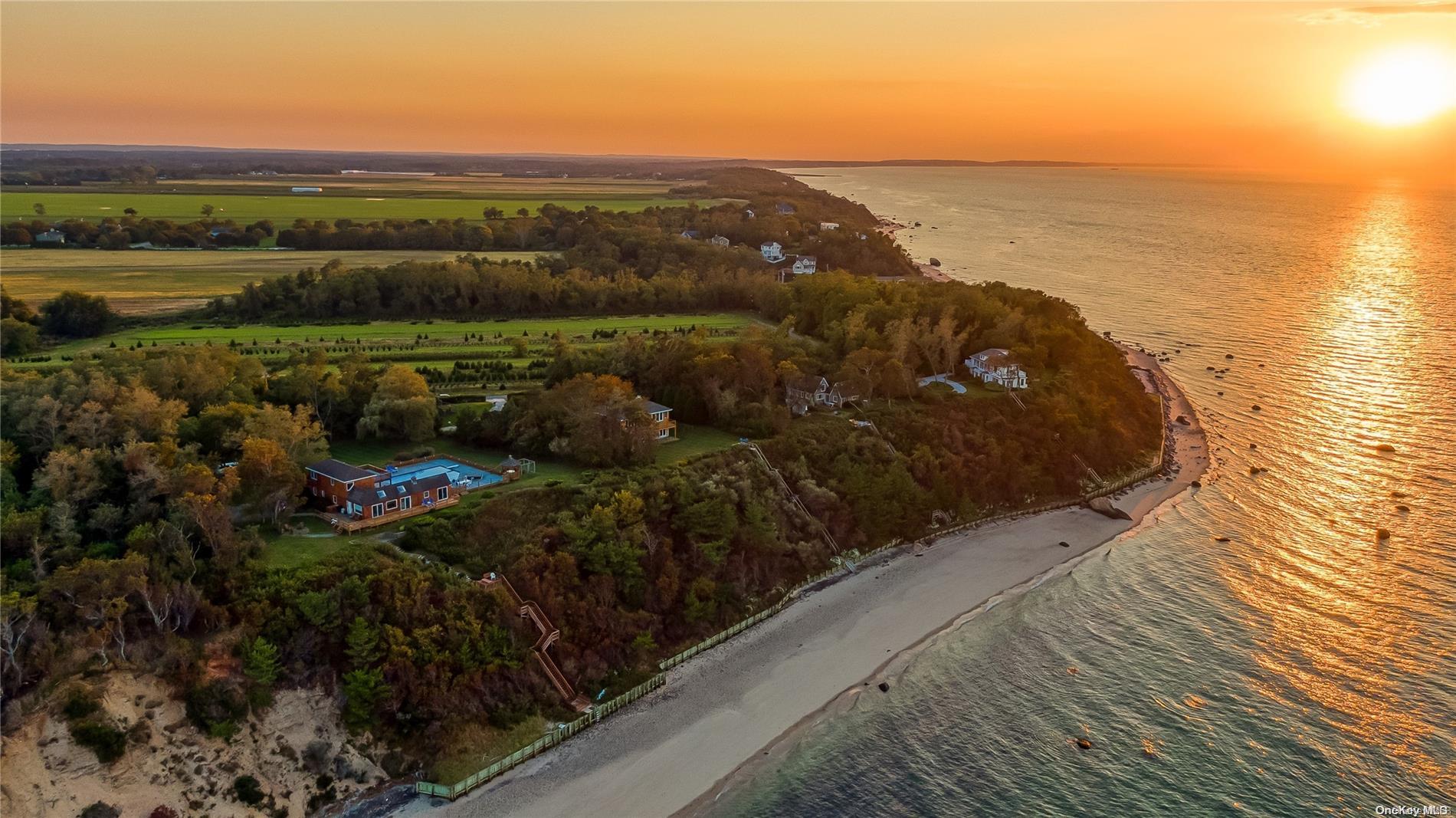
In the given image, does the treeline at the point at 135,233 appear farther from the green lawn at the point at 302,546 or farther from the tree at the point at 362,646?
the tree at the point at 362,646

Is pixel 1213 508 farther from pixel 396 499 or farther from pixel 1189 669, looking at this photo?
pixel 396 499

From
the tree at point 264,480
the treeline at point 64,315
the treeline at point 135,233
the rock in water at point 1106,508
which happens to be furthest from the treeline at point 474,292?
the tree at point 264,480

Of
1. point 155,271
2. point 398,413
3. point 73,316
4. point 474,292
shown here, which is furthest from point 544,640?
point 155,271

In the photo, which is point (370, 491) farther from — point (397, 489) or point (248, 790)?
point (248, 790)

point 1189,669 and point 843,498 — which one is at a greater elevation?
point 843,498

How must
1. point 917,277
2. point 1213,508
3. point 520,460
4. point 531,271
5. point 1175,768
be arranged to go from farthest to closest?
point 917,277 < point 531,271 < point 1213,508 < point 520,460 < point 1175,768

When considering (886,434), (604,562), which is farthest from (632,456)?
(886,434)

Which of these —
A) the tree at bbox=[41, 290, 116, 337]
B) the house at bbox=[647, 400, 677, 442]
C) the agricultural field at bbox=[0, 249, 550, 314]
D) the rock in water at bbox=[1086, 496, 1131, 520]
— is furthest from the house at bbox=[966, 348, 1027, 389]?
the tree at bbox=[41, 290, 116, 337]
